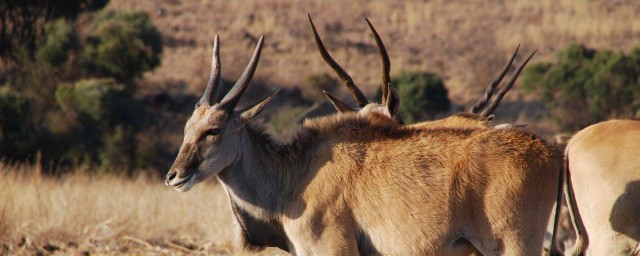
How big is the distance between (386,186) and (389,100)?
3258mm

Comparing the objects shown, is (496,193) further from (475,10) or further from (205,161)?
(475,10)

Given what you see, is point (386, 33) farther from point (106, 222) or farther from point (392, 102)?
point (392, 102)

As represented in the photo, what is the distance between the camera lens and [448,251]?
6.38 meters

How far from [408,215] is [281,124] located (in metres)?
18.3

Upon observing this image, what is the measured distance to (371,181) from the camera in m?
6.65

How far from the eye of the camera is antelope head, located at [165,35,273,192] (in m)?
6.42

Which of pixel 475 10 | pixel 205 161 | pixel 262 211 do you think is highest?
pixel 205 161

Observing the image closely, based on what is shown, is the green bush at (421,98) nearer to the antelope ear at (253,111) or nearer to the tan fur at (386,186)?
the tan fur at (386,186)

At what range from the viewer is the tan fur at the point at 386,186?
6242 mm

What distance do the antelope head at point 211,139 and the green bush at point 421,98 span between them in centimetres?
2109

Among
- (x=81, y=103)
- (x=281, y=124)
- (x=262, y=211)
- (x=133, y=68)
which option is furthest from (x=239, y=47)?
(x=262, y=211)

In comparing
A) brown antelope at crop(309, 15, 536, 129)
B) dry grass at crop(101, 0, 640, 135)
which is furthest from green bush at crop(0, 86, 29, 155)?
brown antelope at crop(309, 15, 536, 129)

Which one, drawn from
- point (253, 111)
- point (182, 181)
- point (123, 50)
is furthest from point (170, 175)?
point (123, 50)

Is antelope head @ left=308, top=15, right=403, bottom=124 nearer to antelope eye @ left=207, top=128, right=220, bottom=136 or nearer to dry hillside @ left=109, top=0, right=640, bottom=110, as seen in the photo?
antelope eye @ left=207, top=128, right=220, bottom=136
